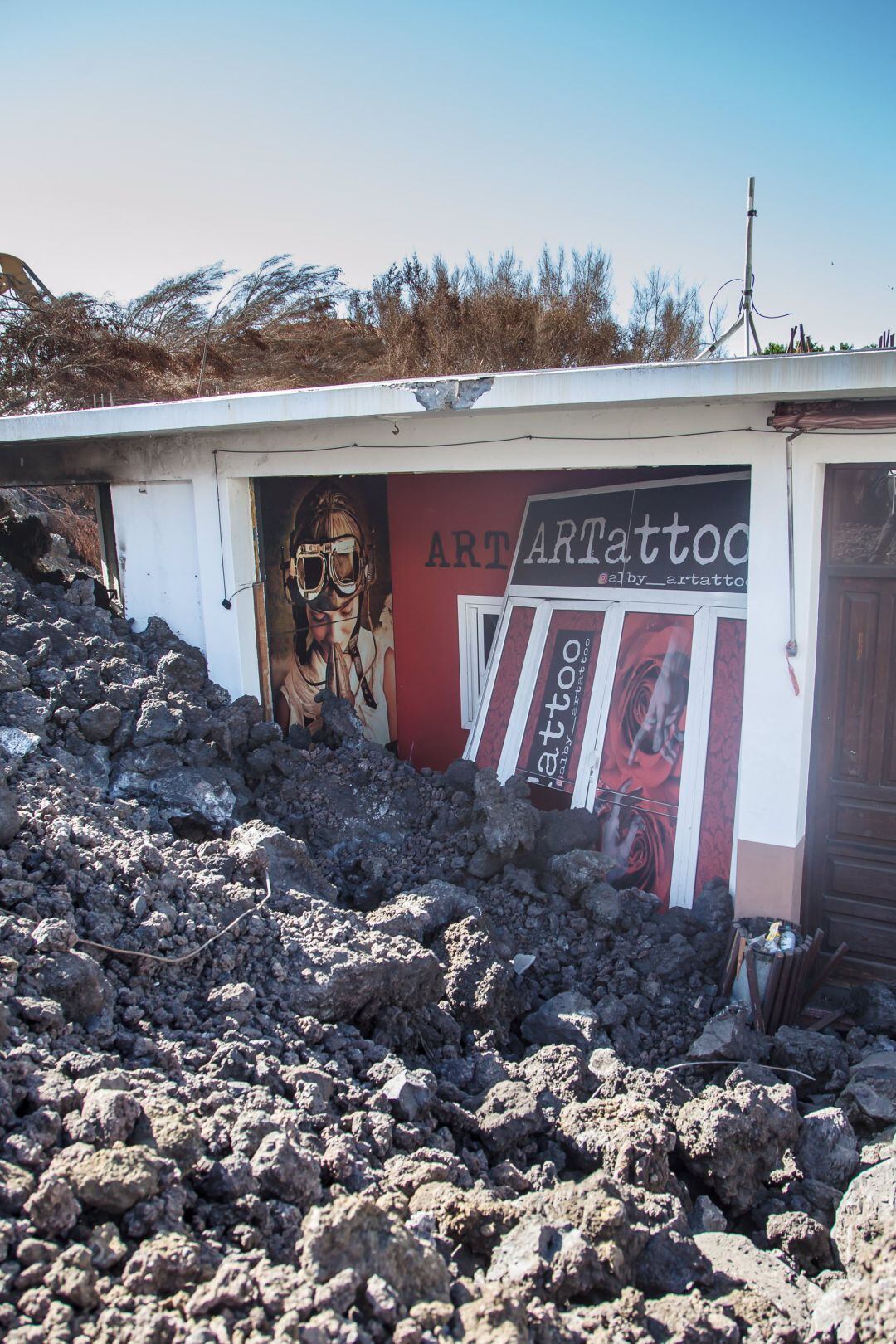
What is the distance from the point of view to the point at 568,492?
738cm

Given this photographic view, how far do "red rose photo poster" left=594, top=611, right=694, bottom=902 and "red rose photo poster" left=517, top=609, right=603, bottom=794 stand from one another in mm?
255

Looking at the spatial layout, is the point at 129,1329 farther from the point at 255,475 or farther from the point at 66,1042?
the point at 255,475

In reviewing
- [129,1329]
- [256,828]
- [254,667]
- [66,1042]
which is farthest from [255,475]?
[129,1329]

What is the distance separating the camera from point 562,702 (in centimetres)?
686

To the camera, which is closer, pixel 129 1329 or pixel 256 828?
pixel 129 1329

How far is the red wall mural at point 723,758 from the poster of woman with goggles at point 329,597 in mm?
3870

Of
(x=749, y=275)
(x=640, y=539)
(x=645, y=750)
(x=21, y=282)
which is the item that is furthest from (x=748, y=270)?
(x=21, y=282)

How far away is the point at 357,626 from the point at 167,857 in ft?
14.6

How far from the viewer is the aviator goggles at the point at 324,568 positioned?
8.16 metres

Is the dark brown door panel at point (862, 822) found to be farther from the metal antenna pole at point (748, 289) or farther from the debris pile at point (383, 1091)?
the metal antenna pole at point (748, 289)

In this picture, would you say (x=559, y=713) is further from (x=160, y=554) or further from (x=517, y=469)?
(x=160, y=554)

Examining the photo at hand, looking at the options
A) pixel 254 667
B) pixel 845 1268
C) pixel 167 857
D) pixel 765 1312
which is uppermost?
pixel 254 667

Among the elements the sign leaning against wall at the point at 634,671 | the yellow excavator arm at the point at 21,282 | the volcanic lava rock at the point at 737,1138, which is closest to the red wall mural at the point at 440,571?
the sign leaning against wall at the point at 634,671

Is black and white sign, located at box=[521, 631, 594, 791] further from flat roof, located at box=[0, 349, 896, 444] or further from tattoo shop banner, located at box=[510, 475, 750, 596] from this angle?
flat roof, located at box=[0, 349, 896, 444]
